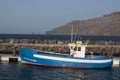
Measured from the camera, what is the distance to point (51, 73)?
49.2 m

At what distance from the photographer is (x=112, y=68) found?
55.8m

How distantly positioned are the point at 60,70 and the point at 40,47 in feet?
72.6

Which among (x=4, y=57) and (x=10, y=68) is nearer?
(x=10, y=68)

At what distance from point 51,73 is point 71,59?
566 cm

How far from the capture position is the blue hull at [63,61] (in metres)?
54.0

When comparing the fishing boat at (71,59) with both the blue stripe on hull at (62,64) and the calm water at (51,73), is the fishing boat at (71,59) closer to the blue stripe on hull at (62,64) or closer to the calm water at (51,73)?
the blue stripe on hull at (62,64)

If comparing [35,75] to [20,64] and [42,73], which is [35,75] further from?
[20,64]

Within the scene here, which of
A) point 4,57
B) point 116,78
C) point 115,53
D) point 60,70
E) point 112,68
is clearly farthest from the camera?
point 115,53

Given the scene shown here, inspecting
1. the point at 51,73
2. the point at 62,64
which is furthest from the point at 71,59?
the point at 51,73

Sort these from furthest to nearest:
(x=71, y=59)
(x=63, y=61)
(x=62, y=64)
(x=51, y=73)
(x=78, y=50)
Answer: (x=78, y=50) < (x=62, y=64) < (x=63, y=61) < (x=71, y=59) < (x=51, y=73)

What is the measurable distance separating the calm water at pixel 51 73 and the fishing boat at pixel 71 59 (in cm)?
111

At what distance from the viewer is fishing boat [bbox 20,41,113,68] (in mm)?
54000

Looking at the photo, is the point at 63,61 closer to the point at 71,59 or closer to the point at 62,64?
the point at 62,64

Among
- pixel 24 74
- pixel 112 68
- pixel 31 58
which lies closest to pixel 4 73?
pixel 24 74
